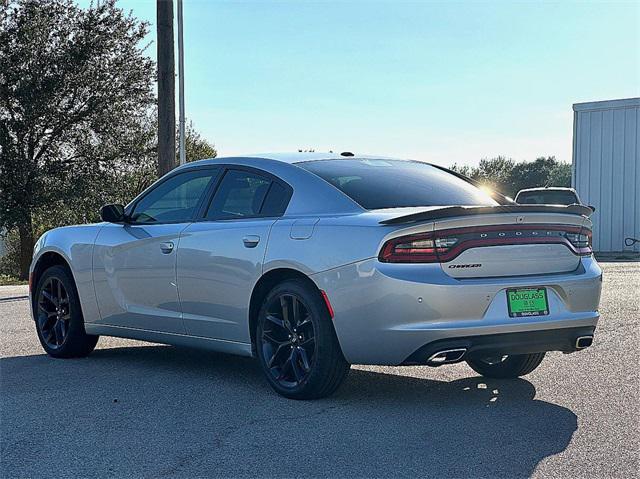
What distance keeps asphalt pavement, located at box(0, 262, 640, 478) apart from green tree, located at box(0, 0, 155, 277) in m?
21.4

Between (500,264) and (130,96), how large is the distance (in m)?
25.8

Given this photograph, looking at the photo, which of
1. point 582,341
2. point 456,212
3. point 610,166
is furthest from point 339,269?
point 610,166

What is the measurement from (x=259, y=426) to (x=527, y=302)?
1.75 meters

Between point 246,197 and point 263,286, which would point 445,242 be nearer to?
point 263,286

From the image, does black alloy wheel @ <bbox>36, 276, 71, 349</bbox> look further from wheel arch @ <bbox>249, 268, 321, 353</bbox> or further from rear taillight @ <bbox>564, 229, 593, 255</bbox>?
rear taillight @ <bbox>564, 229, 593, 255</bbox>

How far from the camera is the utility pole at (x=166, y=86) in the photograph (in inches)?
655

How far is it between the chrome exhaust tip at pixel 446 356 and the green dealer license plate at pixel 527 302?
1.30 ft

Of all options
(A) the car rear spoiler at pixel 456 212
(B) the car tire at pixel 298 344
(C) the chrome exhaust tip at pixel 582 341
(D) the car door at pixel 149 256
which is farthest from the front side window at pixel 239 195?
(C) the chrome exhaust tip at pixel 582 341

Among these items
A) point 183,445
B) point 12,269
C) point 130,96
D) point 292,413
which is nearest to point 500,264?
point 292,413

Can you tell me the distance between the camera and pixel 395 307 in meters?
5.64

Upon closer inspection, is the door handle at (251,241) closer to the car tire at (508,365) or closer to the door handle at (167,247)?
the door handle at (167,247)

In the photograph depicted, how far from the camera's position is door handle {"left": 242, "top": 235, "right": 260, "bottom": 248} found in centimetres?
649

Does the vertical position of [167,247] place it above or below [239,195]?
below

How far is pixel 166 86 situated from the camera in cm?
1684
